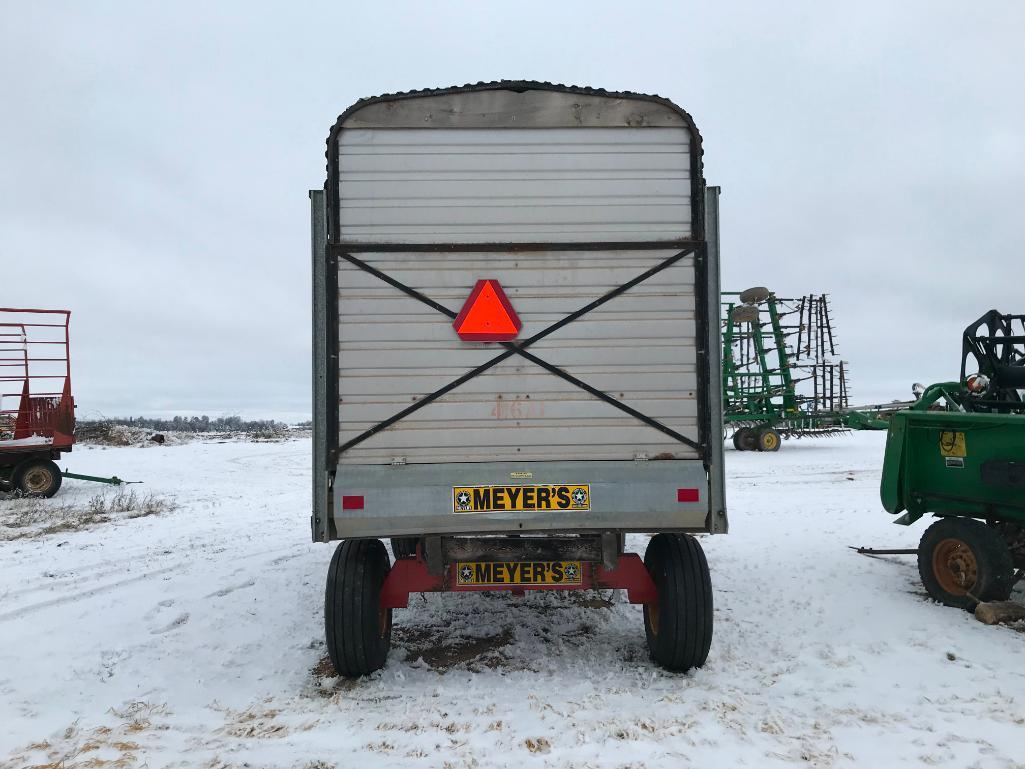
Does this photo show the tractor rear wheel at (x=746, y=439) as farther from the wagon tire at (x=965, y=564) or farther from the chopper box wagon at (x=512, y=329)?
the chopper box wagon at (x=512, y=329)

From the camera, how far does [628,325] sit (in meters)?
3.87

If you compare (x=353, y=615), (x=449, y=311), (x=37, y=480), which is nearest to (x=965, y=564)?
(x=449, y=311)

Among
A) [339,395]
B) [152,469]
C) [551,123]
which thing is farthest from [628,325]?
[152,469]

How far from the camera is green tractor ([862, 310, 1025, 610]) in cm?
505

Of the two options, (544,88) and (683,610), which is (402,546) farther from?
(544,88)

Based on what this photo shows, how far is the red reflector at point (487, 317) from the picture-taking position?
380cm

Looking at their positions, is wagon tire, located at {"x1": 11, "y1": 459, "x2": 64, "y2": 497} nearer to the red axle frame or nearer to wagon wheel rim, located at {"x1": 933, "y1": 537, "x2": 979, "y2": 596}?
the red axle frame

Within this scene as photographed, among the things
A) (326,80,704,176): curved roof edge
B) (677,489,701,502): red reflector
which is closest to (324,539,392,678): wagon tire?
(677,489,701,502): red reflector

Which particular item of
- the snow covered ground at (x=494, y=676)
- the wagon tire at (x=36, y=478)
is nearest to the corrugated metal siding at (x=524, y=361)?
the snow covered ground at (x=494, y=676)

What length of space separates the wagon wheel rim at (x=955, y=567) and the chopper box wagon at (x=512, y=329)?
9.30 ft

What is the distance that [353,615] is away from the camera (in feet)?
12.9

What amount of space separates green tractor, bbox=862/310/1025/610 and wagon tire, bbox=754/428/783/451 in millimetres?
16596

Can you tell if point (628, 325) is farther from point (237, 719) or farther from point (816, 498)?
point (816, 498)

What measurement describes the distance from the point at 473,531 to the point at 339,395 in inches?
47.1
